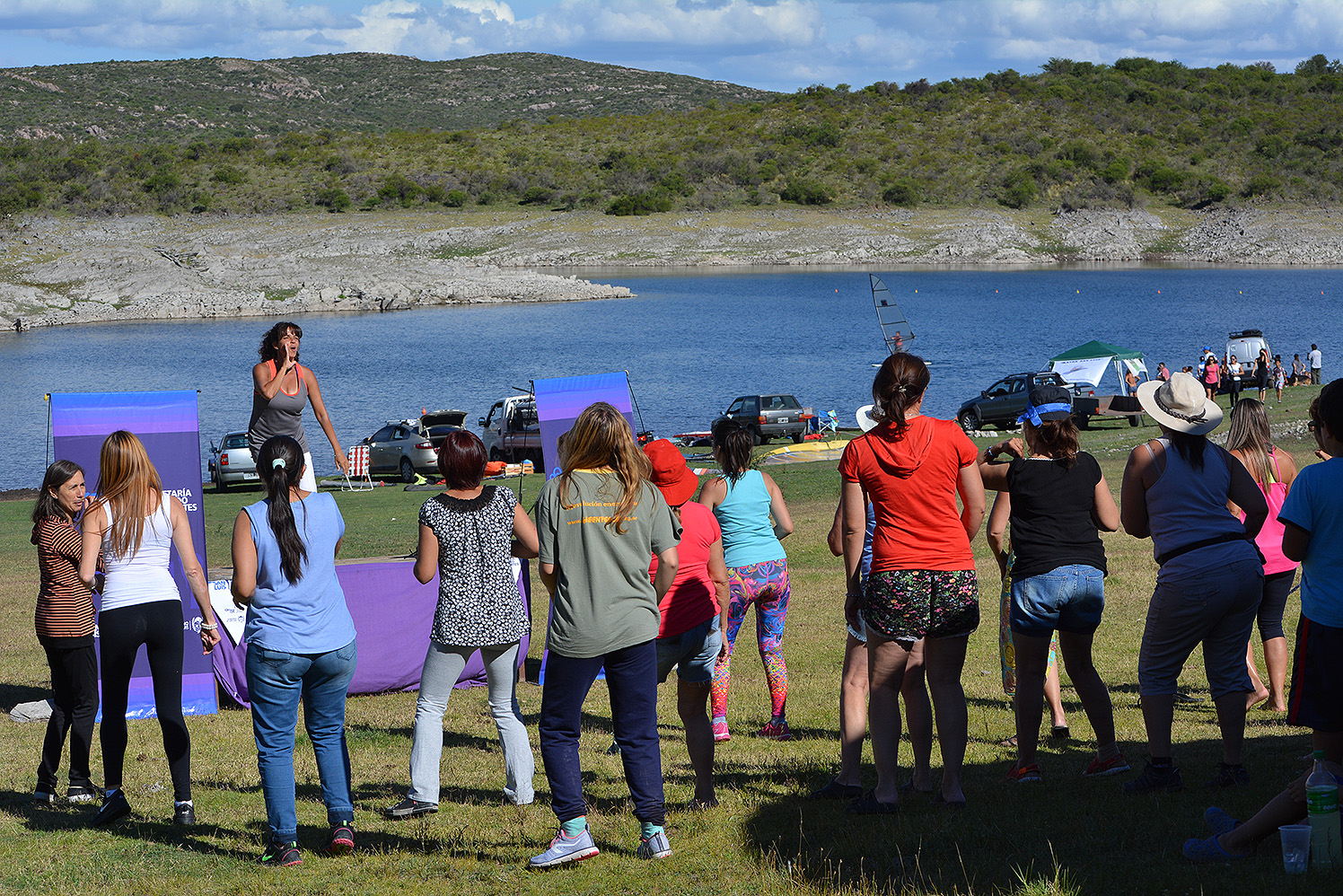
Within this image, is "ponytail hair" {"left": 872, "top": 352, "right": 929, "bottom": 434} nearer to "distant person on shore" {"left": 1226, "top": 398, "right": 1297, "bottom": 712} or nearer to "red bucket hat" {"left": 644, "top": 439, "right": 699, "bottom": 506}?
"red bucket hat" {"left": 644, "top": 439, "right": 699, "bottom": 506}

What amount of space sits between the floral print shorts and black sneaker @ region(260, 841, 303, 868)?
2.70m

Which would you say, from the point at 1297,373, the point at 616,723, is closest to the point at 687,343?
the point at 1297,373

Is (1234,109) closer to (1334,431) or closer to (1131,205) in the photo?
(1131,205)

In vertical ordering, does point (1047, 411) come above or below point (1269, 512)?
above

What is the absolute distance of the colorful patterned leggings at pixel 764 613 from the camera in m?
6.93

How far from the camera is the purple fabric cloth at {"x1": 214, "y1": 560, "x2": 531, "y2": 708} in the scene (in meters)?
8.76

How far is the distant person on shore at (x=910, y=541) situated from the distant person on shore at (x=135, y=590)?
3204 mm

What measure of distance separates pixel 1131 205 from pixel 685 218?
4204cm

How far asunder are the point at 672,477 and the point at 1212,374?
33007 millimetres

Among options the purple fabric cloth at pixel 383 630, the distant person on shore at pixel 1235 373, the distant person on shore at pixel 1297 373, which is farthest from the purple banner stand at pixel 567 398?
the distant person on shore at pixel 1297 373

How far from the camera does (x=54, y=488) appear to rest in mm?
6027

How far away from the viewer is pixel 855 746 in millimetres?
5566

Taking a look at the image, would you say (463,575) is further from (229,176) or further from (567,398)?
(229,176)

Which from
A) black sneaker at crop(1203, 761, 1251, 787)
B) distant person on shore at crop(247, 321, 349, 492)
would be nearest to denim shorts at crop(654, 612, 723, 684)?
black sneaker at crop(1203, 761, 1251, 787)
